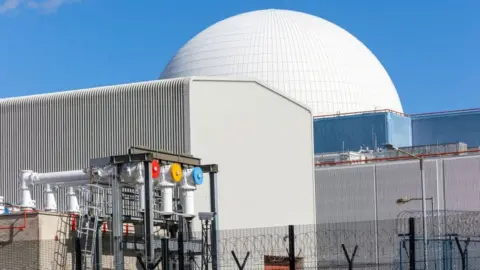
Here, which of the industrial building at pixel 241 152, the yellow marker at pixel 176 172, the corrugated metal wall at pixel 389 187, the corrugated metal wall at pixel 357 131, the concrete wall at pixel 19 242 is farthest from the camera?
the corrugated metal wall at pixel 357 131

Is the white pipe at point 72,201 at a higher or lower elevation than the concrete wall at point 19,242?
higher

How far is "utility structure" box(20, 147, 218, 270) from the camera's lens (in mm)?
29406

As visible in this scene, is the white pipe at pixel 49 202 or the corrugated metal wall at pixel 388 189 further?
the corrugated metal wall at pixel 388 189

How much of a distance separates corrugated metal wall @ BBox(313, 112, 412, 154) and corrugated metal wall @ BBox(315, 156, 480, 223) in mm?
10314

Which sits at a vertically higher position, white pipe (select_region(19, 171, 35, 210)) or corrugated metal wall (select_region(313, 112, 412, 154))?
corrugated metal wall (select_region(313, 112, 412, 154))

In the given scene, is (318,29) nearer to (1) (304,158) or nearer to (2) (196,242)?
(1) (304,158)

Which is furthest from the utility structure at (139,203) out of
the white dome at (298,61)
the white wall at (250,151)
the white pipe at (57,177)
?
the white dome at (298,61)

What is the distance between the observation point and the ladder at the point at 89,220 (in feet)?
99.7

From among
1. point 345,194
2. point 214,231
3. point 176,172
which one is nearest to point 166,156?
point 176,172

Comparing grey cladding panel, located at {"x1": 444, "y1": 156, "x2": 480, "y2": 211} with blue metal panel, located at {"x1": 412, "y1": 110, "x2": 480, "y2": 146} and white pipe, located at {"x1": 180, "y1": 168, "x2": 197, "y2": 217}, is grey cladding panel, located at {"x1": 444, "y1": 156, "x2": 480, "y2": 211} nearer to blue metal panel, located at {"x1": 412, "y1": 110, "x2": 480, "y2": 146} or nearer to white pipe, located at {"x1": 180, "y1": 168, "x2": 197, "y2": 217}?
blue metal panel, located at {"x1": 412, "y1": 110, "x2": 480, "y2": 146}

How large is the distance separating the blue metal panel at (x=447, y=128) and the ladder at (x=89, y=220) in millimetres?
40491

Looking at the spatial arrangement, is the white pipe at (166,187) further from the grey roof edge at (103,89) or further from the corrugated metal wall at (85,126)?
the grey roof edge at (103,89)

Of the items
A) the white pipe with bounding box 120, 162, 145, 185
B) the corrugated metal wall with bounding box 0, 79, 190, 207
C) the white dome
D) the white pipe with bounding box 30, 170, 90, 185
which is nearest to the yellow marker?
the white pipe with bounding box 120, 162, 145, 185

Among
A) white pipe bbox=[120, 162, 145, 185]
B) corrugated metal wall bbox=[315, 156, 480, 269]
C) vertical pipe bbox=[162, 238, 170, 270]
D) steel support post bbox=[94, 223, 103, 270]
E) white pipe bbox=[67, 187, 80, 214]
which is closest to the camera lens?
vertical pipe bbox=[162, 238, 170, 270]
